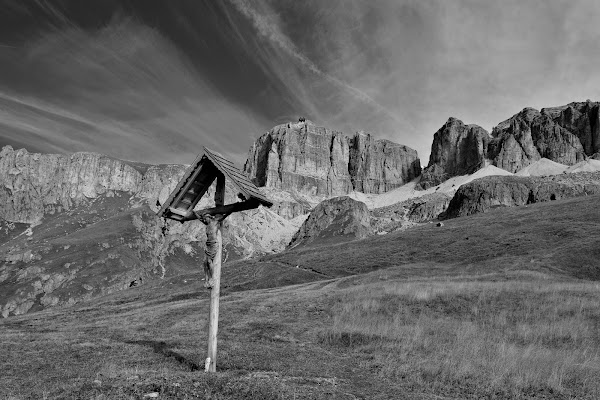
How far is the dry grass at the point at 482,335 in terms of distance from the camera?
13.0 meters

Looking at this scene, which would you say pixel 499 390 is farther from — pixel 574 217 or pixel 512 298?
pixel 574 217

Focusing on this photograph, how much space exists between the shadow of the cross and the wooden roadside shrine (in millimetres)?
1168

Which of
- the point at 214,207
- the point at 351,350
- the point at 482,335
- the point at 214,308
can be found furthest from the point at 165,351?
the point at 482,335

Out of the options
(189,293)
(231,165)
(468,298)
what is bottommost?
(189,293)

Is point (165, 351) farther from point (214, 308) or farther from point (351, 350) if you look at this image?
point (351, 350)

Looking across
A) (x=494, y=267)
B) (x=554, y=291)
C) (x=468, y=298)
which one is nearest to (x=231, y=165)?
(x=468, y=298)

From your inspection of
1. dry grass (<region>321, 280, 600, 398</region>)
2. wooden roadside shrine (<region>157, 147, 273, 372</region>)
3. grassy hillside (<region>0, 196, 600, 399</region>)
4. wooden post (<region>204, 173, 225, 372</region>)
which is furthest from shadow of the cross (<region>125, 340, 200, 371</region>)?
dry grass (<region>321, 280, 600, 398</region>)

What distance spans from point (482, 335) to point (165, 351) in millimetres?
14925

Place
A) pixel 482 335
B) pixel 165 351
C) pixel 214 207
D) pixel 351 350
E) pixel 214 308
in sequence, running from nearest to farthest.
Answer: pixel 214 308
pixel 214 207
pixel 165 351
pixel 351 350
pixel 482 335

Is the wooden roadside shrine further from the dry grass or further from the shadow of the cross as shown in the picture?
the dry grass

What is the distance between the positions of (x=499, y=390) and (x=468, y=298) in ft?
59.5

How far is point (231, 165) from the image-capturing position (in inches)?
640

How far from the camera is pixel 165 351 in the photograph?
17.4 meters

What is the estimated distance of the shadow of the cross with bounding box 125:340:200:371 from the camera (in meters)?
14.7
